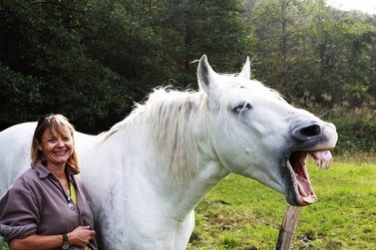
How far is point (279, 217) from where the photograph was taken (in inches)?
208

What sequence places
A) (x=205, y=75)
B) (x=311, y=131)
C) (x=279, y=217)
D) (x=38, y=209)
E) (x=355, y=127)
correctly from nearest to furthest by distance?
(x=311, y=131) → (x=38, y=209) → (x=205, y=75) → (x=279, y=217) → (x=355, y=127)

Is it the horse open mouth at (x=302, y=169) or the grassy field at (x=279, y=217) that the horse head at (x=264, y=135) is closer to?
the horse open mouth at (x=302, y=169)

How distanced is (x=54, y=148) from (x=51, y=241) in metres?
0.34

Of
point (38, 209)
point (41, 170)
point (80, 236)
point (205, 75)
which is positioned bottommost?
point (80, 236)

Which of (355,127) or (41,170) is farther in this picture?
(355,127)

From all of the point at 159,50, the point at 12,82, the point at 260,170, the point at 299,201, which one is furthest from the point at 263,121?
the point at 159,50

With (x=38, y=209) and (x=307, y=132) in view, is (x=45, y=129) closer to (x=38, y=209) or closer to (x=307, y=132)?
(x=38, y=209)

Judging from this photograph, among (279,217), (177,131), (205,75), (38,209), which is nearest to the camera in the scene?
(38,209)

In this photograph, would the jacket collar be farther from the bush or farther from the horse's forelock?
the bush

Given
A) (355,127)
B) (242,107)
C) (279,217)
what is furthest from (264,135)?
(355,127)

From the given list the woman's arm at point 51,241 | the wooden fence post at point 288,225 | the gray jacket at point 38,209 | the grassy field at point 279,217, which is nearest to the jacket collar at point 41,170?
the gray jacket at point 38,209

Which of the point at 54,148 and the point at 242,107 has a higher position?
the point at 242,107

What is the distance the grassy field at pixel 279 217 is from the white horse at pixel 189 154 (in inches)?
79.6

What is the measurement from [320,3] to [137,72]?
8987 mm
